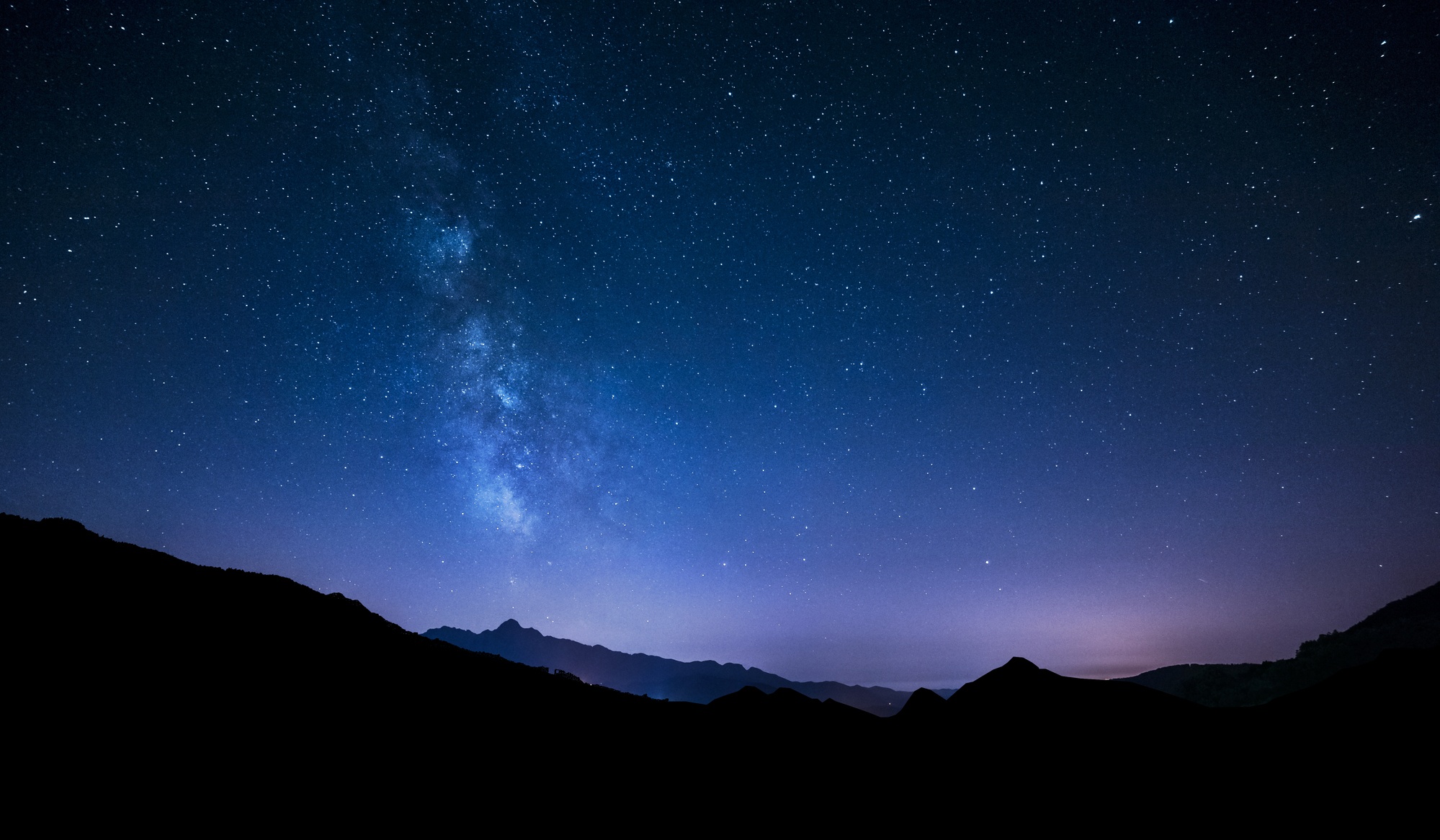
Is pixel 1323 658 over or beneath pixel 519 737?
over

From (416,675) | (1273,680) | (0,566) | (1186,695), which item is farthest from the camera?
(1186,695)

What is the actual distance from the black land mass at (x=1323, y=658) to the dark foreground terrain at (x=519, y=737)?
4965 centimetres

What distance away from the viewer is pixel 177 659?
14.9 m

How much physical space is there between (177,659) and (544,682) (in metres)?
12.0

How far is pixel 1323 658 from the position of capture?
66.4 meters

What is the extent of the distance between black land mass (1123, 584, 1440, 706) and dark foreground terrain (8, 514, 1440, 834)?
49649 millimetres

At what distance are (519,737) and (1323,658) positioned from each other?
300 feet

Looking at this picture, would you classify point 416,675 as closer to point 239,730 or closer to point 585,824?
point 239,730

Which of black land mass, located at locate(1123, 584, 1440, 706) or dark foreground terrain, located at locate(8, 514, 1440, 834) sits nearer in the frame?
dark foreground terrain, located at locate(8, 514, 1440, 834)

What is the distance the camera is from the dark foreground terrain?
1235 cm

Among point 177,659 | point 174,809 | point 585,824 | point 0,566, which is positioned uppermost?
point 0,566

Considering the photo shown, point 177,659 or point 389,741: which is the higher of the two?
point 177,659

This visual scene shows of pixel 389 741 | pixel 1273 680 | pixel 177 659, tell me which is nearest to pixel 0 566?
pixel 177 659

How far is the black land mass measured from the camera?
61.6 m
